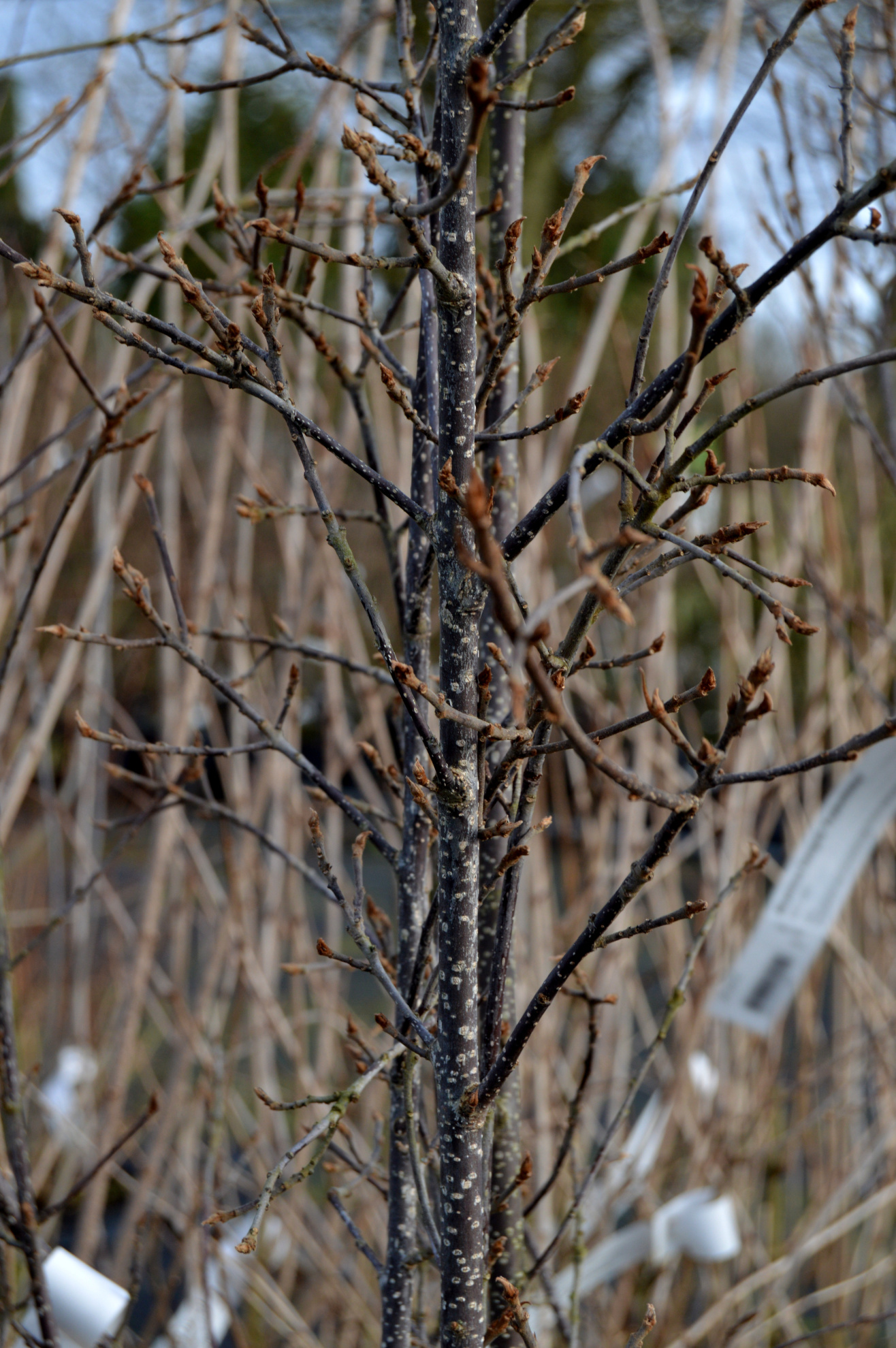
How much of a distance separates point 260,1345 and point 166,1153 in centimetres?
29

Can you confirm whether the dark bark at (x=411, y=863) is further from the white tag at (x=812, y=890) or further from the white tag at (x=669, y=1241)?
the white tag at (x=669, y=1241)

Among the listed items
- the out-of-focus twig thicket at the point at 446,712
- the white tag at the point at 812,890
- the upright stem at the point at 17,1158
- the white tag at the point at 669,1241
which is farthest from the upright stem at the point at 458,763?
the white tag at the point at 669,1241

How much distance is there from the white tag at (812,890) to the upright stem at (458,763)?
1.24ft

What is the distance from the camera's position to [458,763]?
0.33 metres

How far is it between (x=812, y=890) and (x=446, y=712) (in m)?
0.46

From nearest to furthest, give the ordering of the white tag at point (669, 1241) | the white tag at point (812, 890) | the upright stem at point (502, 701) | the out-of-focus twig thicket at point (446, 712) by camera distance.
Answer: the out-of-focus twig thicket at point (446, 712) < the upright stem at point (502, 701) < the white tag at point (812, 890) < the white tag at point (669, 1241)

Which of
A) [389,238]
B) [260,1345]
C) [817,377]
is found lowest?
[260,1345]

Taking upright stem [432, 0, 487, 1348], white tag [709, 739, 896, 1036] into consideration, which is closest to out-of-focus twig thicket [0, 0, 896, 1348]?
upright stem [432, 0, 487, 1348]

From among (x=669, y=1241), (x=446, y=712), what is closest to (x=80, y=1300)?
(x=446, y=712)

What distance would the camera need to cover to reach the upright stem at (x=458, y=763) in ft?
1.08

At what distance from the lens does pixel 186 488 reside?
1123mm

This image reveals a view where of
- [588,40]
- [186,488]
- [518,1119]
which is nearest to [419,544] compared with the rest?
[518,1119]

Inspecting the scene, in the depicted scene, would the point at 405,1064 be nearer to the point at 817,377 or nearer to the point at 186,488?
the point at 817,377

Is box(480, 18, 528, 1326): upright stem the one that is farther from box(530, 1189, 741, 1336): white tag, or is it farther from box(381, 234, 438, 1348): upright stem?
box(530, 1189, 741, 1336): white tag
